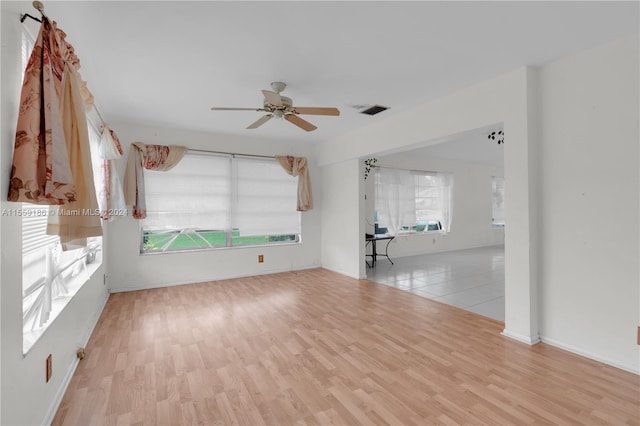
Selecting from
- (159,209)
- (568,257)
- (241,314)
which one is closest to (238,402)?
(241,314)

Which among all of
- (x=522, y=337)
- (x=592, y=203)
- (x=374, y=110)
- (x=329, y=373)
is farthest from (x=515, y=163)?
(x=329, y=373)

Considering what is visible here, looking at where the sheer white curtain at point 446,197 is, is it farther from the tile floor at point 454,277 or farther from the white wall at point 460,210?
the tile floor at point 454,277

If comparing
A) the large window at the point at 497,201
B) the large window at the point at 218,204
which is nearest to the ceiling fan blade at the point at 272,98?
the large window at the point at 218,204

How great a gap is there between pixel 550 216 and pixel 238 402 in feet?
9.59

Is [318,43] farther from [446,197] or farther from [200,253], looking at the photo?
[446,197]

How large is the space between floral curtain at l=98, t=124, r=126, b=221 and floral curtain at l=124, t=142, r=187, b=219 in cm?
75

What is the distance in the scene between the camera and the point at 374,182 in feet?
21.8

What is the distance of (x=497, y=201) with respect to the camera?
8.89 meters

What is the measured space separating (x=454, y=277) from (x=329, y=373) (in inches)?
145

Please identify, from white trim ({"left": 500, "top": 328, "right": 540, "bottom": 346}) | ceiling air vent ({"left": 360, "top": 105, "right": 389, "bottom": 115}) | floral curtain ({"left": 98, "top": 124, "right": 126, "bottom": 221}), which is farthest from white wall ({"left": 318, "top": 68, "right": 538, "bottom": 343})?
floral curtain ({"left": 98, "top": 124, "right": 126, "bottom": 221})

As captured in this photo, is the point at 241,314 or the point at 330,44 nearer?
the point at 330,44

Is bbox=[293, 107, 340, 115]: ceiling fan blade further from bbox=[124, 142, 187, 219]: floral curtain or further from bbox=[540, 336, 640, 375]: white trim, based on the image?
bbox=[540, 336, 640, 375]: white trim

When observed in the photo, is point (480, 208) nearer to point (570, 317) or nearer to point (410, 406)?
point (570, 317)

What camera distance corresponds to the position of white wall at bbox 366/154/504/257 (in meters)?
7.01
